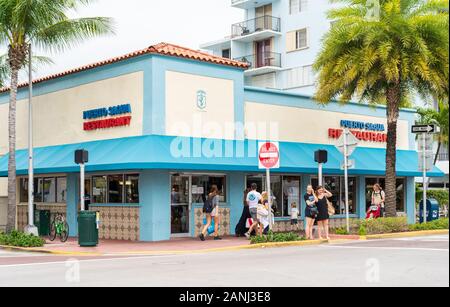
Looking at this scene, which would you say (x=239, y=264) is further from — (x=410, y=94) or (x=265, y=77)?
(x=265, y=77)

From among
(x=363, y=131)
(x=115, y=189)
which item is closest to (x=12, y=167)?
(x=115, y=189)

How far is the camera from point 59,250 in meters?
19.0

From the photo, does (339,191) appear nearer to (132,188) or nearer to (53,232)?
(132,188)

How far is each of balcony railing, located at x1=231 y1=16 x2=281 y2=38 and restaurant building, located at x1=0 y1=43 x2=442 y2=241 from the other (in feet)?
80.7

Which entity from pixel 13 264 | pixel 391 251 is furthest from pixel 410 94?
pixel 13 264

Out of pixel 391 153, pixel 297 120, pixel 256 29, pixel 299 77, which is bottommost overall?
pixel 391 153

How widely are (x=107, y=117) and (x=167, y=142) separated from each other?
3123mm

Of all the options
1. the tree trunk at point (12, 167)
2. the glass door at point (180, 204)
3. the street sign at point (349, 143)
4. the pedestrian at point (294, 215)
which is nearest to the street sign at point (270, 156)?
the street sign at point (349, 143)

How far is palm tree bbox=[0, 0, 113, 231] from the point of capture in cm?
2200

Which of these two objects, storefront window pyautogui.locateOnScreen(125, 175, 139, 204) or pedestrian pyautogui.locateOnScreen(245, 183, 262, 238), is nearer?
pedestrian pyautogui.locateOnScreen(245, 183, 262, 238)

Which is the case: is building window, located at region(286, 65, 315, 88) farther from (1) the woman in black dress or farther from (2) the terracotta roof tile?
(1) the woman in black dress

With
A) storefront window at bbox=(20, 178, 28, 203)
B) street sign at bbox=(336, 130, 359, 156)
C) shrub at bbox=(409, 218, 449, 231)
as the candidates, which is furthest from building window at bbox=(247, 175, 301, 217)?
storefront window at bbox=(20, 178, 28, 203)

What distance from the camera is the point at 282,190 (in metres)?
25.8

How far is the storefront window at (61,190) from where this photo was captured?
84.2 ft
